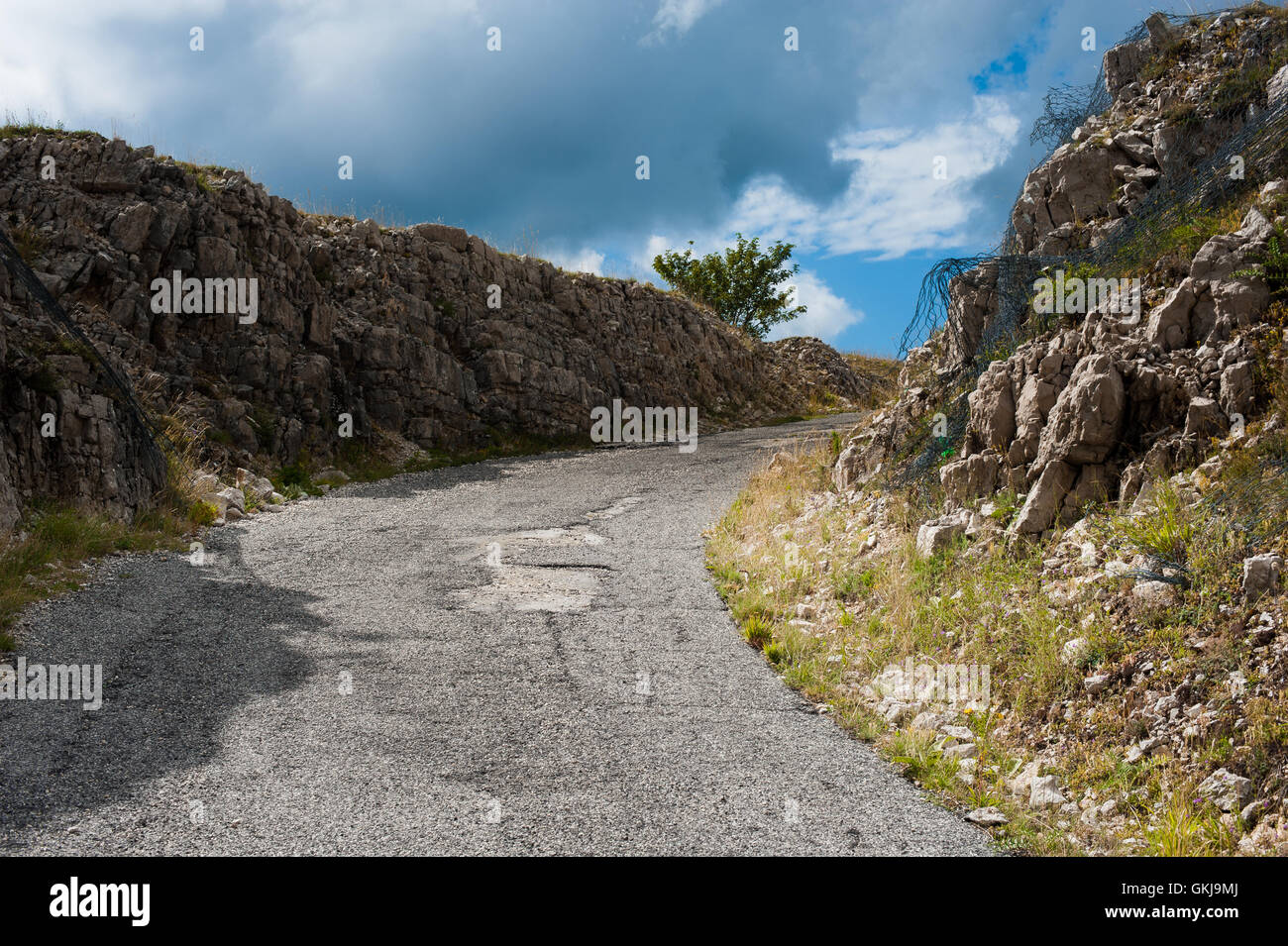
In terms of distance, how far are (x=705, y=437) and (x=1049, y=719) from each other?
24.0 m

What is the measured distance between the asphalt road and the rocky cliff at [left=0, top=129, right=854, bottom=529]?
11.5 ft

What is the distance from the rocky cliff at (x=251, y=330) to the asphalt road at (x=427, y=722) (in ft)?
11.5

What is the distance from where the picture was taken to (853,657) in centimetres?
855

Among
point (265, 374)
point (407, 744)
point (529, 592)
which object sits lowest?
point (407, 744)

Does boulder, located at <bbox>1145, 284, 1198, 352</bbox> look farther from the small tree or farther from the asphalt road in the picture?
the small tree

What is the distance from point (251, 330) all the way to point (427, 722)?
16.2 meters

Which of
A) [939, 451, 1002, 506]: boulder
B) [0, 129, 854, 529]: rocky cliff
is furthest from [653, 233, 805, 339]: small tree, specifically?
[939, 451, 1002, 506]: boulder

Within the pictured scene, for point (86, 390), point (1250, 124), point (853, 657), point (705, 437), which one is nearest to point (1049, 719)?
point (853, 657)

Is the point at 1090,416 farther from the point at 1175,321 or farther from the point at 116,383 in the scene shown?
the point at 116,383

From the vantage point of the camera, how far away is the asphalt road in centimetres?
532

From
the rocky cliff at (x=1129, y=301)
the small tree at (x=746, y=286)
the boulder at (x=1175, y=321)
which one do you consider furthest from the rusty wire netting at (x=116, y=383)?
the small tree at (x=746, y=286)

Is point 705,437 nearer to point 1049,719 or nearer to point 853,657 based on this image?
point 853,657

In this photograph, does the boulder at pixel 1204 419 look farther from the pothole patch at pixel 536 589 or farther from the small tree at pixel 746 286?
the small tree at pixel 746 286

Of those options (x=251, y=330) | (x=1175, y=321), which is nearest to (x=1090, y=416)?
(x=1175, y=321)
